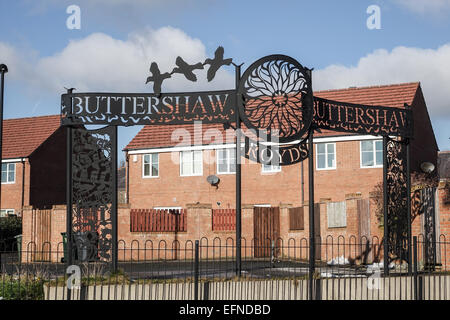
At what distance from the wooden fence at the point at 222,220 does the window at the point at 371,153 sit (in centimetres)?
827

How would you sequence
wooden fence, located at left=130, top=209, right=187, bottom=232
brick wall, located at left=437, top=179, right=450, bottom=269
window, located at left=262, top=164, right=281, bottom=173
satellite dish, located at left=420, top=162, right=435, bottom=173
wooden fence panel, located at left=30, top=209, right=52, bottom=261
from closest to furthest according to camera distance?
brick wall, located at left=437, top=179, right=450, bottom=269 → wooden fence panel, located at left=30, top=209, right=52, bottom=261 → wooden fence, located at left=130, top=209, right=187, bottom=232 → satellite dish, located at left=420, top=162, right=435, bottom=173 → window, located at left=262, top=164, right=281, bottom=173

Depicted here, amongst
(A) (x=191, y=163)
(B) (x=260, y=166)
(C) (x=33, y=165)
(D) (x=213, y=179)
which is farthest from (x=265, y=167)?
(C) (x=33, y=165)

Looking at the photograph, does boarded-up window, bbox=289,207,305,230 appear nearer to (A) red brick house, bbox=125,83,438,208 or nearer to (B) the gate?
(B) the gate

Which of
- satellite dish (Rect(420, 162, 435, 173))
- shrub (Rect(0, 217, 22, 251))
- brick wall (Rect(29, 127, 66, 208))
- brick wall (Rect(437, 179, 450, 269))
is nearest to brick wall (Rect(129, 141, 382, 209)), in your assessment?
satellite dish (Rect(420, 162, 435, 173))

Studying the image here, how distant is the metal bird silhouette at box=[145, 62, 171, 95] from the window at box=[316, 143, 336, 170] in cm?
1892

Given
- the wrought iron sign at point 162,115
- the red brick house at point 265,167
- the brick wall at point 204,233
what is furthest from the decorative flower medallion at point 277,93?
the red brick house at point 265,167

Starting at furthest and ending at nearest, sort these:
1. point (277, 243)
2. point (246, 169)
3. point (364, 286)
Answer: point (246, 169)
point (277, 243)
point (364, 286)

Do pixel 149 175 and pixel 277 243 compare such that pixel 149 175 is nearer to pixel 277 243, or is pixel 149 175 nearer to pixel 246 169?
pixel 246 169

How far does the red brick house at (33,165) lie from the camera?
35312 millimetres

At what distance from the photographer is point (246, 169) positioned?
106 ft

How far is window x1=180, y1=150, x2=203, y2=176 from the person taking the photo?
32.9 m

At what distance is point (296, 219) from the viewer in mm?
24047
